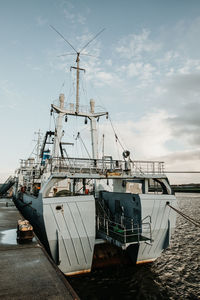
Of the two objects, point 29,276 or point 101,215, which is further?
point 101,215

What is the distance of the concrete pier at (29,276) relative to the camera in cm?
477

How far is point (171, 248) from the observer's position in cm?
1468

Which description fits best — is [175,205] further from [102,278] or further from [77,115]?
[77,115]

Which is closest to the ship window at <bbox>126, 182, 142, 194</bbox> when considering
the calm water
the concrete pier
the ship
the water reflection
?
the ship

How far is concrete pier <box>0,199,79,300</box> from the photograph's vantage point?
15.7ft

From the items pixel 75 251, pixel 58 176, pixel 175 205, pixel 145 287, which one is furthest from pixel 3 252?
pixel 175 205

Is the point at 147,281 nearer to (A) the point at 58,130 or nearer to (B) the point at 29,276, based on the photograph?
(B) the point at 29,276

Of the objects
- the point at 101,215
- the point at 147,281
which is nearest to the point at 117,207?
the point at 101,215

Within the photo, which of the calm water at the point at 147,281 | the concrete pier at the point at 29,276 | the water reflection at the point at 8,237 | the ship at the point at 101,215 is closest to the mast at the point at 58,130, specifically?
the ship at the point at 101,215

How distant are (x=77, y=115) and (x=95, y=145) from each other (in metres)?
3.04

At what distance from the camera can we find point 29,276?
5727mm

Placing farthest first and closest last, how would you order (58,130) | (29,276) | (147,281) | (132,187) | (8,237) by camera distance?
(58,130) → (132,187) → (8,237) → (147,281) → (29,276)

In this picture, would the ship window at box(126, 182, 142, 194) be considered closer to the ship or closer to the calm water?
the ship

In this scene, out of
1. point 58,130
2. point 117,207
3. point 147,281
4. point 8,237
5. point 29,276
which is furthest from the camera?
point 58,130
